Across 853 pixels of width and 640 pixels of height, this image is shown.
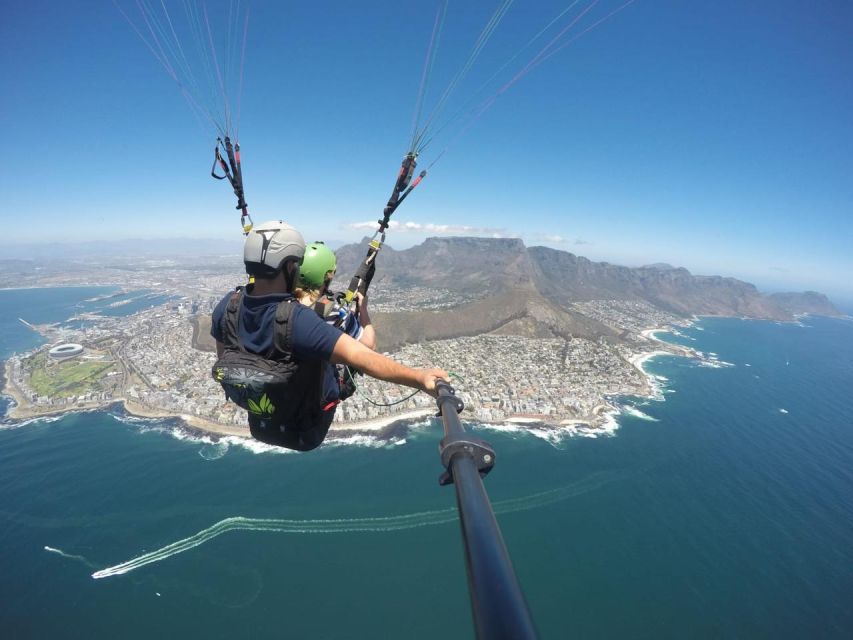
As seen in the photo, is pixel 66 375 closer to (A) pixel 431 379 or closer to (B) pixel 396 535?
(B) pixel 396 535

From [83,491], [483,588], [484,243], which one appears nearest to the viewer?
[483,588]

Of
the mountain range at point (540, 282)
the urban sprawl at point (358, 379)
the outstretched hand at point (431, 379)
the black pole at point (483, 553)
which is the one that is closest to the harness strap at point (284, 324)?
the outstretched hand at point (431, 379)

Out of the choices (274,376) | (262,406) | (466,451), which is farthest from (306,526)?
(466,451)

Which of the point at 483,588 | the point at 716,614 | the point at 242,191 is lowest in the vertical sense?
the point at 716,614

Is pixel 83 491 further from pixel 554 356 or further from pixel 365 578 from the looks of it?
pixel 554 356

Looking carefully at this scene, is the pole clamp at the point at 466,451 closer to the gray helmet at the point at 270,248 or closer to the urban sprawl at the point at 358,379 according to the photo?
the gray helmet at the point at 270,248

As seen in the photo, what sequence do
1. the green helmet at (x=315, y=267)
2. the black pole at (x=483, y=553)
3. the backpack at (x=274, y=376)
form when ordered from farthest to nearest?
the green helmet at (x=315, y=267)
the backpack at (x=274, y=376)
the black pole at (x=483, y=553)

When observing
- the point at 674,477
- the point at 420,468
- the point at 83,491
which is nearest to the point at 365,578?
the point at 420,468
